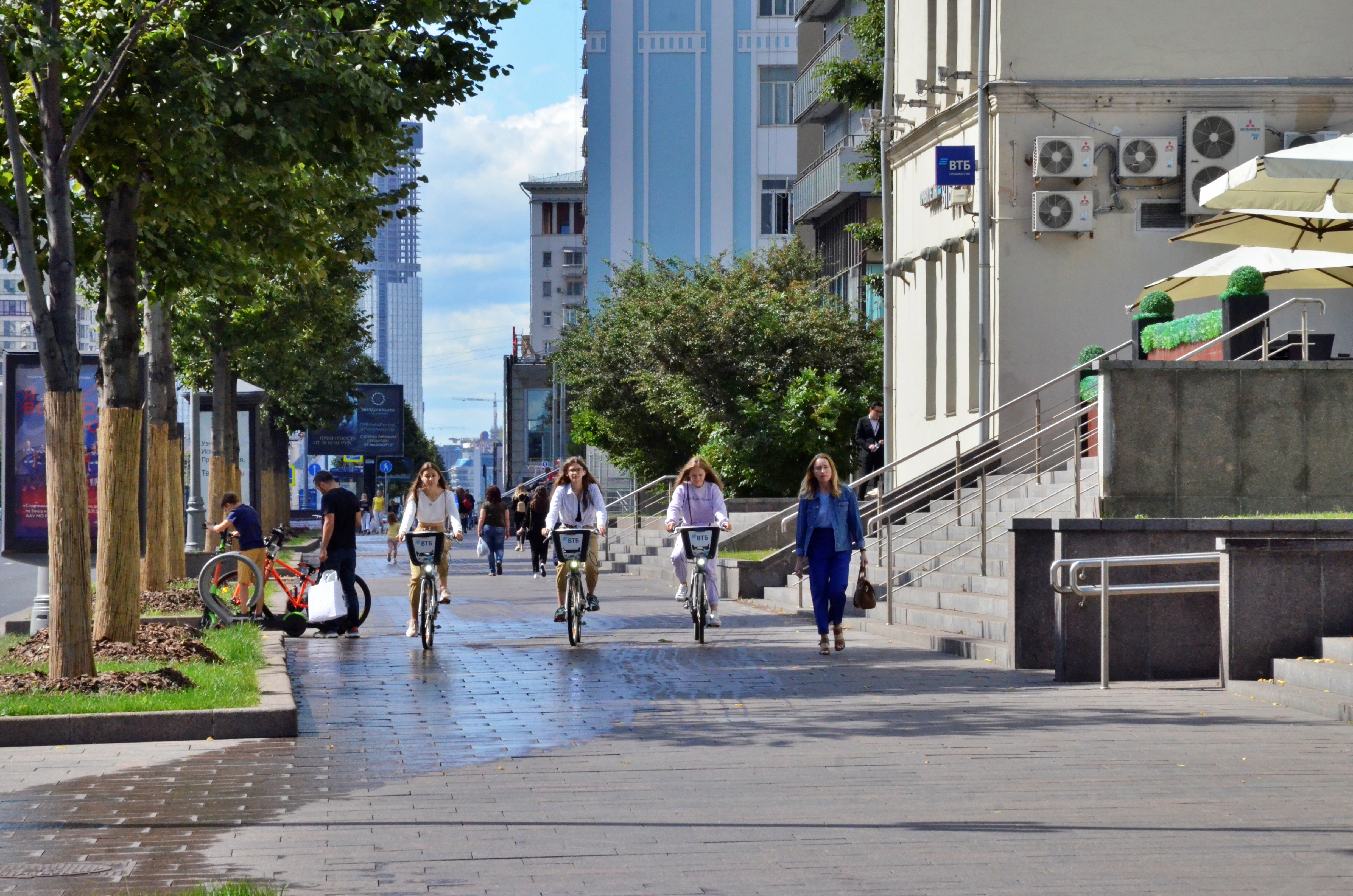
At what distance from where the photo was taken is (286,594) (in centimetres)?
1788

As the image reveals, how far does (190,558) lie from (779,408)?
42.2ft

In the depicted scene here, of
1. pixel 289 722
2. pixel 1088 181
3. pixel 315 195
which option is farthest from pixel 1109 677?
pixel 1088 181

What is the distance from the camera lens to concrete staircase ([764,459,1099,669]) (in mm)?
14391

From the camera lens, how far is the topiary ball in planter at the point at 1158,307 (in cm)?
1916

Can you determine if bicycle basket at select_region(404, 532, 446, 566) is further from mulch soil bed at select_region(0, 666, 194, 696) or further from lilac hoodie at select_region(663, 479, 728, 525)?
mulch soil bed at select_region(0, 666, 194, 696)

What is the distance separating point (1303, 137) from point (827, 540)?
13.5 meters

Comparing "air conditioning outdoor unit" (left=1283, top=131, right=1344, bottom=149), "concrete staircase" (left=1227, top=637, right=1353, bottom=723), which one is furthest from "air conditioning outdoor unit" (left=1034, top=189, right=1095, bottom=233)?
"concrete staircase" (left=1227, top=637, right=1353, bottom=723)

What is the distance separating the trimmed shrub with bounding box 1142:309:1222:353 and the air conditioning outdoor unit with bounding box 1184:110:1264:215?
5.93 metres

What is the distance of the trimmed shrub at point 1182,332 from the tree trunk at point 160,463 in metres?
10.4

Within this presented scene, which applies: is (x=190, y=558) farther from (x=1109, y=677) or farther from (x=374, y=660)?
(x=1109, y=677)

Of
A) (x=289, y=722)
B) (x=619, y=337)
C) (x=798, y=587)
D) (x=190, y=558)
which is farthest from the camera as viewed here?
(x=619, y=337)

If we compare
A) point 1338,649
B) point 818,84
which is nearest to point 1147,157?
point 1338,649

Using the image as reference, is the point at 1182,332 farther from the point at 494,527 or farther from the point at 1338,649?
the point at 494,527

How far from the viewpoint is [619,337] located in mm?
39094
